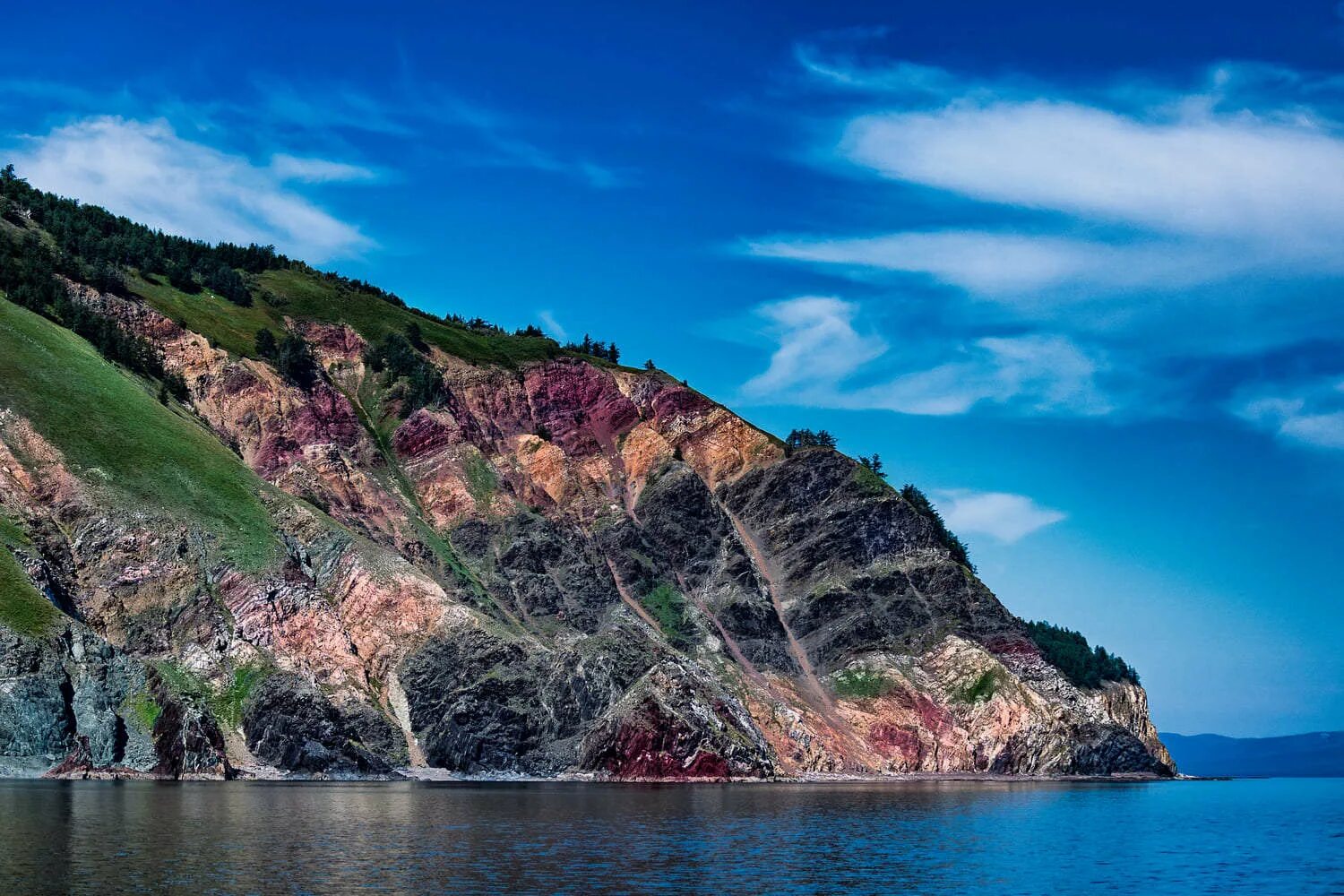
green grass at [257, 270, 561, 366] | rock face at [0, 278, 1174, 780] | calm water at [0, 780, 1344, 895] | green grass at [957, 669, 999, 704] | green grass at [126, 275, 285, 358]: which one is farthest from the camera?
green grass at [257, 270, 561, 366]

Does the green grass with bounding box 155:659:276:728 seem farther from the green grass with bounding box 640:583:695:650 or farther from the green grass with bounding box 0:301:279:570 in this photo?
the green grass with bounding box 640:583:695:650

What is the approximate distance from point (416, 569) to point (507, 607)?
637 inches

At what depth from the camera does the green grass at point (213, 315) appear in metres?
166

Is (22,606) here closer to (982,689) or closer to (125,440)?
(125,440)

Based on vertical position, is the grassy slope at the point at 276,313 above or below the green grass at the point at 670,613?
above

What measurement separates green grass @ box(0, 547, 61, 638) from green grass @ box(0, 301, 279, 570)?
19351mm

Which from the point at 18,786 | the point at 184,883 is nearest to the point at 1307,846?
the point at 184,883

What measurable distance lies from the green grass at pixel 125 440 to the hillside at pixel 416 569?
426mm

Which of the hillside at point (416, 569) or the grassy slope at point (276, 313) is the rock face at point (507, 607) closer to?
the hillside at point (416, 569)

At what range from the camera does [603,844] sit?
59.4 meters

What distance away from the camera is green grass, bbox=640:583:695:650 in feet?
511

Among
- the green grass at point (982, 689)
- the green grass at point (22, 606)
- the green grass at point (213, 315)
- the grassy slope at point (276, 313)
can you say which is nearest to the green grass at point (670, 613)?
the green grass at point (982, 689)

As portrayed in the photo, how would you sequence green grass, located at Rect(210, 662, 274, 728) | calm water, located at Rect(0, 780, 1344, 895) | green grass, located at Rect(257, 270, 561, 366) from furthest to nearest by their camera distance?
green grass, located at Rect(257, 270, 561, 366) → green grass, located at Rect(210, 662, 274, 728) → calm water, located at Rect(0, 780, 1344, 895)

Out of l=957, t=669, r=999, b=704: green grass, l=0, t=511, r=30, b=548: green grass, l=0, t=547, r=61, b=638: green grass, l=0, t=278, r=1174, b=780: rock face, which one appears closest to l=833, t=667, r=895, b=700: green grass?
l=0, t=278, r=1174, b=780: rock face
